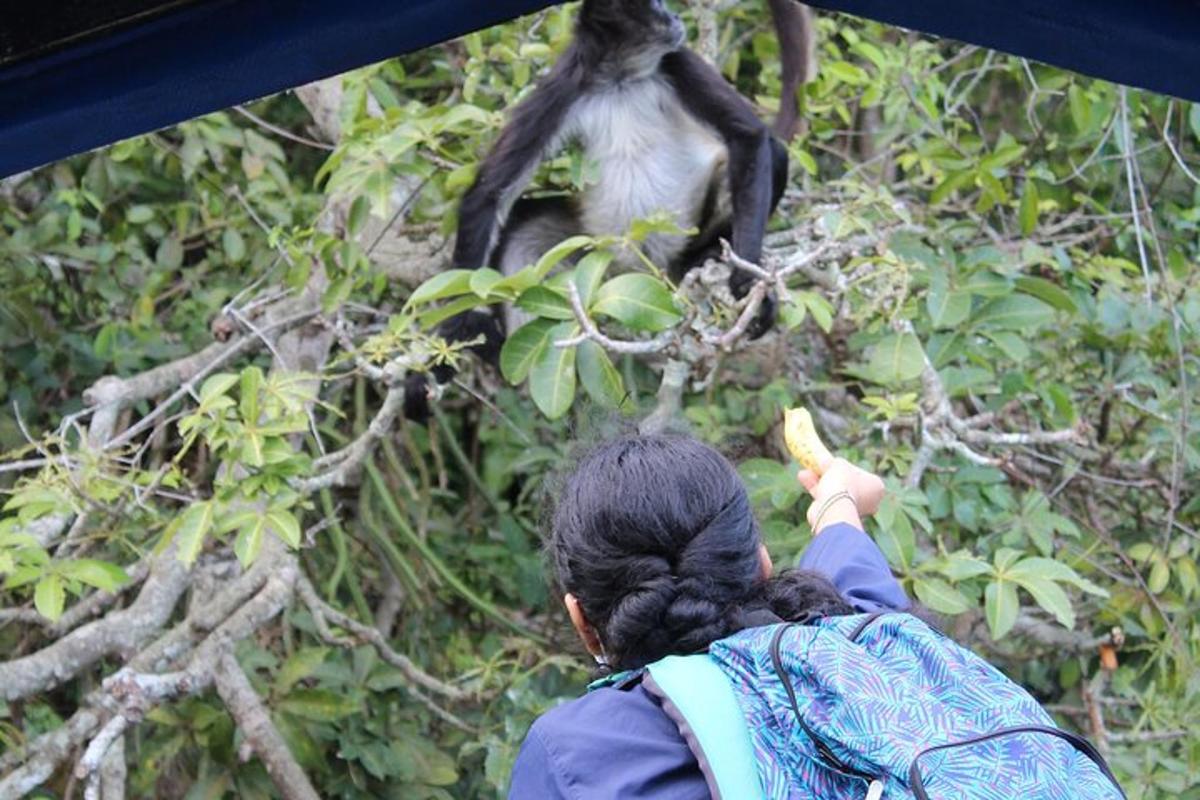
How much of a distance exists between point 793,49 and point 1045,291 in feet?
3.97

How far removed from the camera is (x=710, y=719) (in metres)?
1.36

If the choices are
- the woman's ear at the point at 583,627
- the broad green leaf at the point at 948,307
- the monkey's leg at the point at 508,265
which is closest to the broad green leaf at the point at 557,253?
the broad green leaf at the point at 948,307

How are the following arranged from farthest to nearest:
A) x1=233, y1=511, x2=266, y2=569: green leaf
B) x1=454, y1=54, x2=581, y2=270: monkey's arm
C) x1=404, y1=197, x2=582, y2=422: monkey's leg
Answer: x1=454, y1=54, x2=581, y2=270: monkey's arm → x1=404, y1=197, x2=582, y2=422: monkey's leg → x1=233, y1=511, x2=266, y2=569: green leaf

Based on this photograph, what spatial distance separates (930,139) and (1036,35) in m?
2.58

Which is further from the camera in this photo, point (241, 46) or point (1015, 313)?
point (1015, 313)

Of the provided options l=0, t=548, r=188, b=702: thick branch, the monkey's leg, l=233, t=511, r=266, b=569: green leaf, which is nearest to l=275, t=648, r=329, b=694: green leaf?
l=0, t=548, r=188, b=702: thick branch

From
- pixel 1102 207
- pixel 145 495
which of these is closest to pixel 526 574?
pixel 145 495

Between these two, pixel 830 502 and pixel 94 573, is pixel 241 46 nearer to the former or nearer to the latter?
pixel 830 502

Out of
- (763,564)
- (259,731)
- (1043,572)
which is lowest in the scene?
(259,731)

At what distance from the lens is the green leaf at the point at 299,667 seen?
340cm

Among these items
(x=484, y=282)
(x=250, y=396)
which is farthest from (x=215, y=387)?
(x=484, y=282)

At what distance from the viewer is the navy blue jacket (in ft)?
4.47

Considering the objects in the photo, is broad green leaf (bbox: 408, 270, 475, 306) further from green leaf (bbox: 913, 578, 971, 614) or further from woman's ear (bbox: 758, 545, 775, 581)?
woman's ear (bbox: 758, 545, 775, 581)

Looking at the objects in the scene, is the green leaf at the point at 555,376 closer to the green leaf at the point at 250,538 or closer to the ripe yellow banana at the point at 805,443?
the green leaf at the point at 250,538
